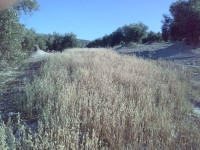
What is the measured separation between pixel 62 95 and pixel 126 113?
1453mm

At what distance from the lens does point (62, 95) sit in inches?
191

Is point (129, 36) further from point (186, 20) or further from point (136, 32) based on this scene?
point (186, 20)

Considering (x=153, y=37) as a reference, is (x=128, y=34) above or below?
above

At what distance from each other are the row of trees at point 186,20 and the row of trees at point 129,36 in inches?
718

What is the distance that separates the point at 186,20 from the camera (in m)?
20.3

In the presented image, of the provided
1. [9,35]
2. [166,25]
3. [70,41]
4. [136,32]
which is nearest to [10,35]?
[9,35]

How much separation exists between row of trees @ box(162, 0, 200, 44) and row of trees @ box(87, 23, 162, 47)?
1824 cm

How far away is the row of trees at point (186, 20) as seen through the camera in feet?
65.3

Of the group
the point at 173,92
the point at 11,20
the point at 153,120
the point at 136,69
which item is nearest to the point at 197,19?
the point at 136,69

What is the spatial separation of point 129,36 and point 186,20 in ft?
75.3

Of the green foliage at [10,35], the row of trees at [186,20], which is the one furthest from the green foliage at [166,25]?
the green foliage at [10,35]

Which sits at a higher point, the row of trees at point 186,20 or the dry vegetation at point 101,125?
the row of trees at point 186,20

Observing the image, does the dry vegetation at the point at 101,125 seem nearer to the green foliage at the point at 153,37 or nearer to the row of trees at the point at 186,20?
the row of trees at the point at 186,20

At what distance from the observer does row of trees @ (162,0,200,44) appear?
1991 cm
